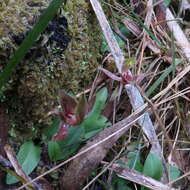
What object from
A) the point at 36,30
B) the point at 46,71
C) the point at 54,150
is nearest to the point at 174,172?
the point at 54,150

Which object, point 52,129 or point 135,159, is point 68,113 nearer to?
point 52,129

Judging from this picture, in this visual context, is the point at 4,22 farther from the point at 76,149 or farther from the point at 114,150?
the point at 114,150

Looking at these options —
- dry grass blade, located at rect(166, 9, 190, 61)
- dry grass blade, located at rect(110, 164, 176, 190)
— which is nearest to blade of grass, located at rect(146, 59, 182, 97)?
dry grass blade, located at rect(166, 9, 190, 61)

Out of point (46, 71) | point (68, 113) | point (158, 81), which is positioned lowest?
point (158, 81)

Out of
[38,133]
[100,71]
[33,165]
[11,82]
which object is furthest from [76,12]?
[33,165]

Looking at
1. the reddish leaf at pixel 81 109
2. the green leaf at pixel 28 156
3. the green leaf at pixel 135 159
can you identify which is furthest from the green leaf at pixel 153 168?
the green leaf at pixel 28 156

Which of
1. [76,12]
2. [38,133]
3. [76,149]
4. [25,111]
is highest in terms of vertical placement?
[76,12]

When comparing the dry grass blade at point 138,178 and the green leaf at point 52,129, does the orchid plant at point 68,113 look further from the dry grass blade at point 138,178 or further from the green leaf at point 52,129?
the dry grass blade at point 138,178
